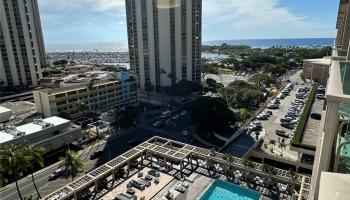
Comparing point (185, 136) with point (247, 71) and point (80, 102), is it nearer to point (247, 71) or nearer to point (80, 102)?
point (80, 102)

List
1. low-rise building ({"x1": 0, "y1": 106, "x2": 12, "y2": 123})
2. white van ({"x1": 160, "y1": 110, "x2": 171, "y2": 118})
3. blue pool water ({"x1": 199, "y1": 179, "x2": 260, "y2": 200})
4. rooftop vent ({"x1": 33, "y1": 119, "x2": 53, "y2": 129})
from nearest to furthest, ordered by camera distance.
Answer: blue pool water ({"x1": 199, "y1": 179, "x2": 260, "y2": 200}), rooftop vent ({"x1": 33, "y1": 119, "x2": 53, "y2": 129}), low-rise building ({"x1": 0, "y1": 106, "x2": 12, "y2": 123}), white van ({"x1": 160, "y1": 110, "x2": 171, "y2": 118})

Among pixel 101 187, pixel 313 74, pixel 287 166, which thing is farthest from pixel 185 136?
pixel 313 74

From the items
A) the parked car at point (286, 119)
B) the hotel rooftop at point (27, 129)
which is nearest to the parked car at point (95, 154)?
the hotel rooftop at point (27, 129)

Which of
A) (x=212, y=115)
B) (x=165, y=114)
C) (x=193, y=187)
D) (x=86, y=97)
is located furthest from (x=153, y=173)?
(x=86, y=97)

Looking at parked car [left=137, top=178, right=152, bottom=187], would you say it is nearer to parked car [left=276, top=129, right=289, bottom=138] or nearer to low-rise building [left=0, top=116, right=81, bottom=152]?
low-rise building [left=0, top=116, right=81, bottom=152]

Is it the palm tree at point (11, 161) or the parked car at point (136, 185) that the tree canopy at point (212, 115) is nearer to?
the parked car at point (136, 185)

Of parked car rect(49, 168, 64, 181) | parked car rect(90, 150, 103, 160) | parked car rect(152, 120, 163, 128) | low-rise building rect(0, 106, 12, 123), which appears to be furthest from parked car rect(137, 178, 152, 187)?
low-rise building rect(0, 106, 12, 123)

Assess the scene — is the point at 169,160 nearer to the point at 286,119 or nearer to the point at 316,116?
the point at 286,119
